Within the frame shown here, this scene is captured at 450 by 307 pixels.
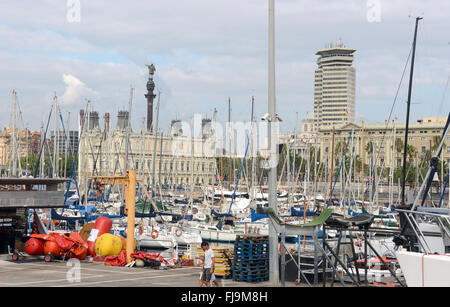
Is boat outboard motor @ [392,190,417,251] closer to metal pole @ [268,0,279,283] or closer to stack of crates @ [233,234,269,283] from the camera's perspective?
metal pole @ [268,0,279,283]

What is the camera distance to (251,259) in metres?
19.2

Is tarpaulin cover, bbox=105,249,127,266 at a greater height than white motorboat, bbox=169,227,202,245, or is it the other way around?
tarpaulin cover, bbox=105,249,127,266

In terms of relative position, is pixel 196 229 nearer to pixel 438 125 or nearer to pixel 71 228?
pixel 71 228

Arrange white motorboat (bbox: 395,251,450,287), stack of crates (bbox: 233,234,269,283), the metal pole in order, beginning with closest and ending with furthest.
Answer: white motorboat (bbox: 395,251,450,287) → the metal pole → stack of crates (bbox: 233,234,269,283)

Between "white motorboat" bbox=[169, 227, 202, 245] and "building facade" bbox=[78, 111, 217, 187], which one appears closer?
"white motorboat" bbox=[169, 227, 202, 245]

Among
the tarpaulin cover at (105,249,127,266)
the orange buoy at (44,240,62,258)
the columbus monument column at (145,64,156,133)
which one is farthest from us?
the columbus monument column at (145,64,156,133)

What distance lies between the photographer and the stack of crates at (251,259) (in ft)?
62.7

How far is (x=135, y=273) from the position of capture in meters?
21.2

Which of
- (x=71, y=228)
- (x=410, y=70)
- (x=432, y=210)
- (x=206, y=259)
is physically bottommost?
(x=71, y=228)

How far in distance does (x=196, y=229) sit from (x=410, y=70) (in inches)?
957

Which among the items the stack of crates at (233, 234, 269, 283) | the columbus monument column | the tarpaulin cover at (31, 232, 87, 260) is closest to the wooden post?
the tarpaulin cover at (31, 232, 87, 260)

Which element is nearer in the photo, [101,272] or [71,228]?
[101,272]

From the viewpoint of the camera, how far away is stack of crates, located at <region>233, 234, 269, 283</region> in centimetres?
1912

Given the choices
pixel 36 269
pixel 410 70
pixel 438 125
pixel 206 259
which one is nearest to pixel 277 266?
pixel 206 259
